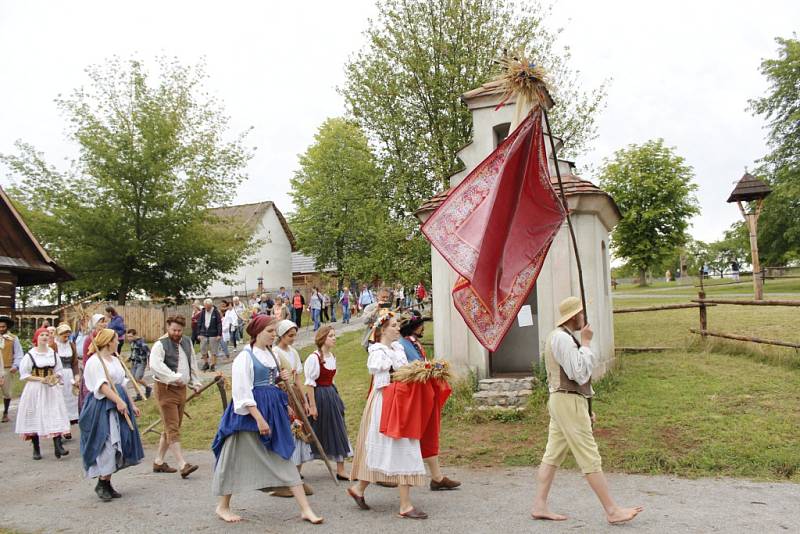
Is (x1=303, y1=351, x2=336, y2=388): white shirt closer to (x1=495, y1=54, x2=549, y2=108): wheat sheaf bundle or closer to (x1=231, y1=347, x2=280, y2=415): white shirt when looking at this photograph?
(x1=231, y1=347, x2=280, y2=415): white shirt

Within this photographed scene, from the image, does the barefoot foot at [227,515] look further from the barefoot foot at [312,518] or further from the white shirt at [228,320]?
the white shirt at [228,320]

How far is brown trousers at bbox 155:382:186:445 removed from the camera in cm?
796

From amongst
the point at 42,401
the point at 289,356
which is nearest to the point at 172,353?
the point at 289,356

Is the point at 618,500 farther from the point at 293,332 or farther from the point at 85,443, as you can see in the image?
the point at 85,443

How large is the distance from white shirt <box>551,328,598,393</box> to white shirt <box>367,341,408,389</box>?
155 centimetres

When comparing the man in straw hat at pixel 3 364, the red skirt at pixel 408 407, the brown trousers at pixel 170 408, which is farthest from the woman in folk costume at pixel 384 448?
the man in straw hat at pixel 3 364

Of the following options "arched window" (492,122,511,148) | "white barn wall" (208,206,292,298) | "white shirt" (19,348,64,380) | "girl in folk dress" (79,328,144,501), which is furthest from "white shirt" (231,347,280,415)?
"white barn wall" (208,206,292,298)

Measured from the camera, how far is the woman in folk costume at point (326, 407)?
7391mm

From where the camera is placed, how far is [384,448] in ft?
19.4

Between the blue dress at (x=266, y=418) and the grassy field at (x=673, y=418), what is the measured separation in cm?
312

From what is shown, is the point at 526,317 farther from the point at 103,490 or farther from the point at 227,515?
the point at 103,490

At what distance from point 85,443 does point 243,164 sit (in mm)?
22368

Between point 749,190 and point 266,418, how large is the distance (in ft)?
72.9

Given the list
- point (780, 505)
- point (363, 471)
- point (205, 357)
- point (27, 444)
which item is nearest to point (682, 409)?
point (780, 505)
